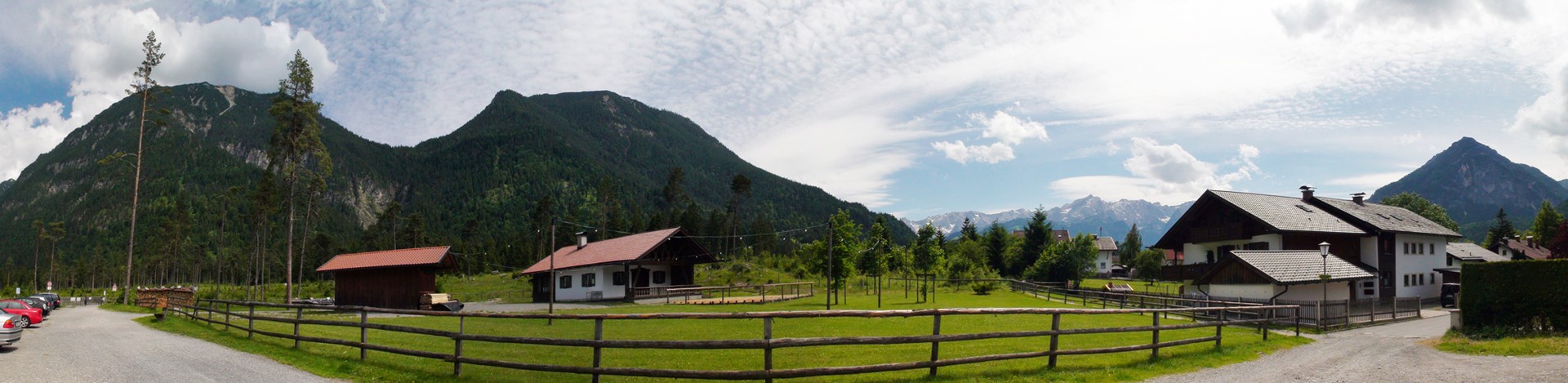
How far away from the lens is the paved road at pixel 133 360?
13.3m

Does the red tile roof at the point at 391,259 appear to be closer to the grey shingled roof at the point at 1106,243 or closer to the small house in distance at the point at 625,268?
the small house in distance at the point at 625,268

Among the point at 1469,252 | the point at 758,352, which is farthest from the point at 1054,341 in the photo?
the point at 1469,252

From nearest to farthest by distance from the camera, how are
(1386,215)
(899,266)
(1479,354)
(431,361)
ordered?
(431,361) < (1479,354) < (1386,215) < (899,266)

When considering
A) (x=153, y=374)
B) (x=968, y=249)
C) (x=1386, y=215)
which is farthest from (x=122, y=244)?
(x=1386, y=215)

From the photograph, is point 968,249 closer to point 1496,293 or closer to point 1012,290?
point 1012,290

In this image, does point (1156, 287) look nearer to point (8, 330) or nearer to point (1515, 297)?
point (1515, 297)

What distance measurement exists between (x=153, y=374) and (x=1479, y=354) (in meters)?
25.1

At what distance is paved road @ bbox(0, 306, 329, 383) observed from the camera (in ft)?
43.7

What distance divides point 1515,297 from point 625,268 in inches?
1687

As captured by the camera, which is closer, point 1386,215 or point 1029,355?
point 1029,355

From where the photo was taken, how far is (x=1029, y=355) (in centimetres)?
1330

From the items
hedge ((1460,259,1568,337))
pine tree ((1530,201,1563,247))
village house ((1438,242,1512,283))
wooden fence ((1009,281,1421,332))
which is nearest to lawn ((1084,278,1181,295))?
wooden fence ((1009,281,1421,332))

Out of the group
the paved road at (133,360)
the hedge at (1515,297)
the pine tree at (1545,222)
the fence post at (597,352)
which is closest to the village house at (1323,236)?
the hedge at (1515,297)

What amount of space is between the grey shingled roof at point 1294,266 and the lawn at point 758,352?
12.2 meters
